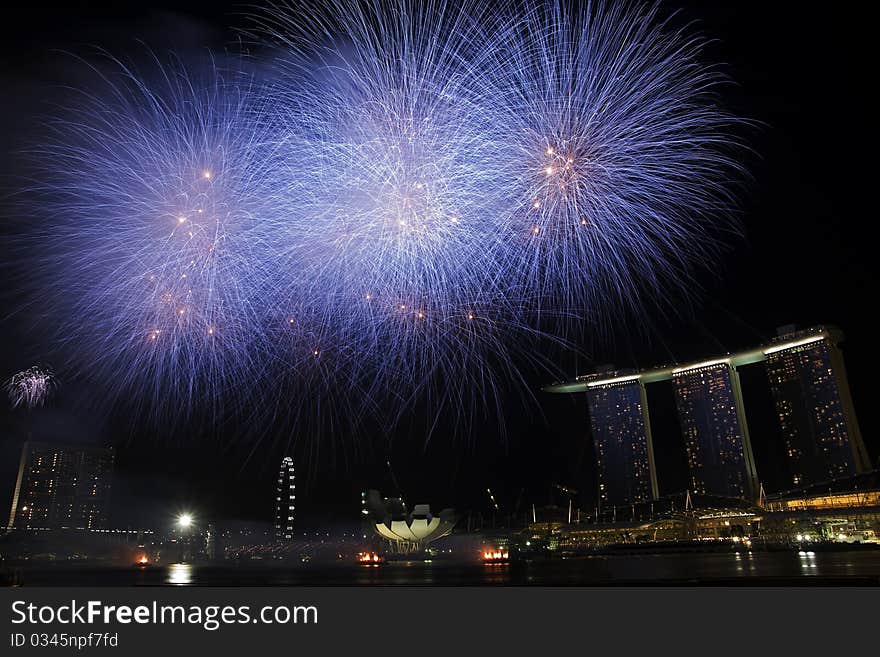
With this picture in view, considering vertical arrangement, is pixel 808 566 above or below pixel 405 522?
below

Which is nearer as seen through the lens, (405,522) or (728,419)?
(405,522)

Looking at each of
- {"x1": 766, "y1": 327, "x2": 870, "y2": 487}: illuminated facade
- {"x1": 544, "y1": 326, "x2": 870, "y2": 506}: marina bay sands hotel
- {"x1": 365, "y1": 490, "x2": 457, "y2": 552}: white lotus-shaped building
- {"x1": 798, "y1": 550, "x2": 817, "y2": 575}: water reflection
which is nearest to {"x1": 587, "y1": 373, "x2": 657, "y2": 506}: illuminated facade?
{"x1": 544, "y1": 326, "x2": 870, "y2": 506}: marina bay sands hotel

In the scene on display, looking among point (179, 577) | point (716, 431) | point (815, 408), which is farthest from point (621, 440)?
point (179, 577)

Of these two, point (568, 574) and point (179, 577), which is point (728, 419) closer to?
point (568, 574)

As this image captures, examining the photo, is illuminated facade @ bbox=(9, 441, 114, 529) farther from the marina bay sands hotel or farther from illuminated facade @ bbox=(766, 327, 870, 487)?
illuminated facade @ bbox=(766, 327, 870, 487)

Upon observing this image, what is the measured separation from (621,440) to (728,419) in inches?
940

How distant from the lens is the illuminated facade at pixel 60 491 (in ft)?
373

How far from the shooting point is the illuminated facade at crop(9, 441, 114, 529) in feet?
373

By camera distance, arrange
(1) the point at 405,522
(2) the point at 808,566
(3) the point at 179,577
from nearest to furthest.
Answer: (2) the point at 808,566
(3) the point at 179,577
(1) the point at 405,522

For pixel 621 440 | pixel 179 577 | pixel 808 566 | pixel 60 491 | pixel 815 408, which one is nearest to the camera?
pixel 808 566

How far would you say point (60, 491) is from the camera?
116562 millimetres

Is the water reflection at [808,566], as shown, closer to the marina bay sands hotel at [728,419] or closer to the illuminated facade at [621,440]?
the marina bay sands hotel at [728,419]
